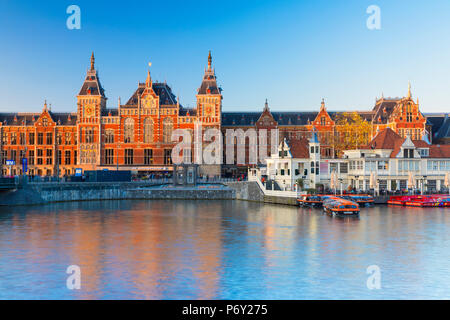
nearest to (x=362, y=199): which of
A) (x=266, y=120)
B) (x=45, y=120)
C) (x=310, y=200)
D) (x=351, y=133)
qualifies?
(x=310, y=200)

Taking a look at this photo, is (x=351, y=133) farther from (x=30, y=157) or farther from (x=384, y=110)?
(x=30, y=157)

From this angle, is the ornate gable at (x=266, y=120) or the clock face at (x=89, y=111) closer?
the clock face at (x=89, y=111)

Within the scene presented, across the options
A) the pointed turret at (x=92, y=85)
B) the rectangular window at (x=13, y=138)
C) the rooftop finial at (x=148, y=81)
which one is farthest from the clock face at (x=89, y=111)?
the rectangular window at (x=13, y=138)

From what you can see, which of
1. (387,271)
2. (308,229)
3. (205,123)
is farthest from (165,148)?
(387,271)

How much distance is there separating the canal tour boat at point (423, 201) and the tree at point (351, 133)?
31691mm

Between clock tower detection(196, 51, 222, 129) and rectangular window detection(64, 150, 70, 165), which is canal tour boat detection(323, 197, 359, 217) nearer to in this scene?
clock tower detection(196, 51, 222, 129)

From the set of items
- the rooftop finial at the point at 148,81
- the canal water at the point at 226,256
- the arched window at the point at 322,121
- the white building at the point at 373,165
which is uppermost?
the rooftop finial at the point at 148,81

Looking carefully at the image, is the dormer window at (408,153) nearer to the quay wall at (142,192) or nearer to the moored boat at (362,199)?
the quay wall at (142,192)

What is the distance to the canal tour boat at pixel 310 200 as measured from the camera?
77188 mm

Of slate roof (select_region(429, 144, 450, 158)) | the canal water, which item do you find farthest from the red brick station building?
the canal water

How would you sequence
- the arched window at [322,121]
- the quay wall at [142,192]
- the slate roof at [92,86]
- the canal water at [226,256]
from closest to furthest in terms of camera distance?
the canal water at [226,256]
the quay wall at [142,192]
the slate roof at [92,86]
the arched window at [322,121]

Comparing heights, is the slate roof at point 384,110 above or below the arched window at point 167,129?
above

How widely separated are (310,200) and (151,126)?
61.4 metres

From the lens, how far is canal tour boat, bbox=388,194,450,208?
255 ft
